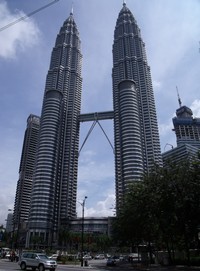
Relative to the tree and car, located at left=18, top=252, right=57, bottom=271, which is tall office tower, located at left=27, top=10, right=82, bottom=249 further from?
car, located at left=18, top=252, right=57, bottom=271

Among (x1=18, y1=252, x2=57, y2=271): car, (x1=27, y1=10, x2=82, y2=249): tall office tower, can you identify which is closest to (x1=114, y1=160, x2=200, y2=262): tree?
(x1=18, y1=252, x2=57, y2=271): car

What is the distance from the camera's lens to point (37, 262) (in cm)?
2931

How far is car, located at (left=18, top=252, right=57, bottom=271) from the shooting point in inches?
1113

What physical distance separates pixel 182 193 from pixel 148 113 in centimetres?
16650

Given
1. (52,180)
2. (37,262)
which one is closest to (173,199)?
(37,262)

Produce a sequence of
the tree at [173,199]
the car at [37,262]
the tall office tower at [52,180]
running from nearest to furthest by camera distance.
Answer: the car at [37,262] < the tree at [173,199] < the tall office tower at [52,180]

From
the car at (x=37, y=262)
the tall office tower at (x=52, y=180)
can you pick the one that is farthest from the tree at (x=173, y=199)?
the tall office tower at (x=52, y=180)

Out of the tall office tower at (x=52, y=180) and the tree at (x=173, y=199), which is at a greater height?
the tall office tower at (x=52, y=180)

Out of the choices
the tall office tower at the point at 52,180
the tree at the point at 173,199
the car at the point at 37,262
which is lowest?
the car at the point at 37,262

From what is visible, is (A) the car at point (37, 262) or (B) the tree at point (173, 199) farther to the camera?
(B) the tree at point (173, 199)

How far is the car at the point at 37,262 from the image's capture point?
2827 centimetres

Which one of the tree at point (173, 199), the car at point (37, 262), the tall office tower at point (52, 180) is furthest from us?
the tall office tower at point (52, 180)

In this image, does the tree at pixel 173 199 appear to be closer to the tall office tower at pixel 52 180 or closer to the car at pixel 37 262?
the car at pixel 37 262

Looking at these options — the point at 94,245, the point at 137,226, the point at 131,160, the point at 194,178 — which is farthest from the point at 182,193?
the point at 131,160
